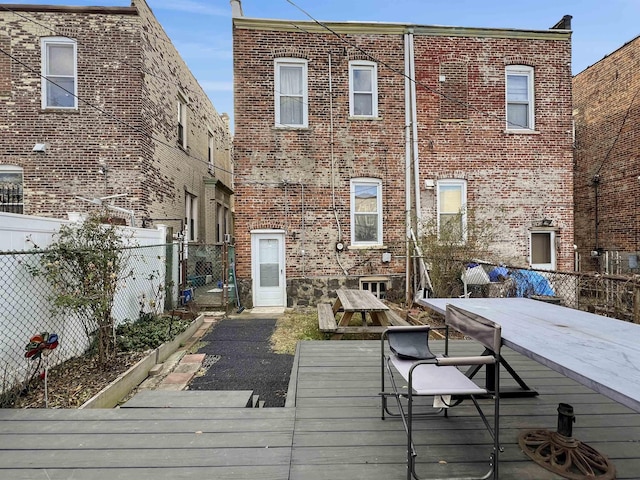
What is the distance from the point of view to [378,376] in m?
3.57

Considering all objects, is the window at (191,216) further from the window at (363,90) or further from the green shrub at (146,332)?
the window at (363,90)

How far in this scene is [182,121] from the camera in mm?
12016

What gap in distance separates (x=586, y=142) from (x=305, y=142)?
35.2ft

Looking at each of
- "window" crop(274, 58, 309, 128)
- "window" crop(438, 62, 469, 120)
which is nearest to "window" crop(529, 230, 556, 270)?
"window" crop(438, 62, 469, 120)

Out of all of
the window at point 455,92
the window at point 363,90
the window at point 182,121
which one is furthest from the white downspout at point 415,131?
the window at point 182,121

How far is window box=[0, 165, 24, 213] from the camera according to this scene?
884 centimetres

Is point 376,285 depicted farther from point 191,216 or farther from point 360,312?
point 191,216

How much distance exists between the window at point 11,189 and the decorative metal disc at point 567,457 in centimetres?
1129

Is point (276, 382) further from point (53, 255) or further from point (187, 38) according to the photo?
point (187, 38)

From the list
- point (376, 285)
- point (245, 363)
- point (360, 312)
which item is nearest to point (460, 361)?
point (245, 363)

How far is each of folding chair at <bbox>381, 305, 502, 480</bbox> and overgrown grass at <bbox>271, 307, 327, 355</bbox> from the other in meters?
3.07

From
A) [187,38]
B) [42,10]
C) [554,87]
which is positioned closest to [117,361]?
[42,10]

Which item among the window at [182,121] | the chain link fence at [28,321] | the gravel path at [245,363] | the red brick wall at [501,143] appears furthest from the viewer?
the window at [182,121]

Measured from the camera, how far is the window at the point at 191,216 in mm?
12242
